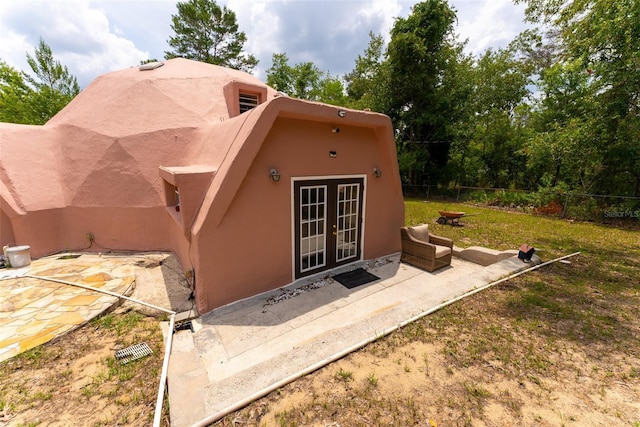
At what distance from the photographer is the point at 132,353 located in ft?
12.3

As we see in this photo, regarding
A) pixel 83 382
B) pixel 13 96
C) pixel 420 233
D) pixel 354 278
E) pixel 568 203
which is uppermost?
pixel 13 96

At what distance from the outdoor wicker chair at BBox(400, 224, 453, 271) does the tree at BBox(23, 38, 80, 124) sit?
27117 millimetres

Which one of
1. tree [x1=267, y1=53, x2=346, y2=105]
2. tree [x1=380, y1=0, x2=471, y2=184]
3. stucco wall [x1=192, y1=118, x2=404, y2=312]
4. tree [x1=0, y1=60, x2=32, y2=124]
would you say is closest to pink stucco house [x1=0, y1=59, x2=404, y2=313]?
stucco wall [x1=192, y1=118, x2=404, y2=312]

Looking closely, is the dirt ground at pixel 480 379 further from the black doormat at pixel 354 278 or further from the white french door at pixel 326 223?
the white french door at pixel 326 223

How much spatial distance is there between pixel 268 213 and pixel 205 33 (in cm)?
2875

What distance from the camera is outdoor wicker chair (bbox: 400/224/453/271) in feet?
21.4

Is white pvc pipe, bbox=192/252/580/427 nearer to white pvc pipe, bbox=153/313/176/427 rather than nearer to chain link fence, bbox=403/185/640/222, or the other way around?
white pvc pipe, bbox=153/313/176/427

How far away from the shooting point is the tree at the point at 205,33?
79.0 feet

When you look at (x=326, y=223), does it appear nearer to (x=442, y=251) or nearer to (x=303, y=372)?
(x=442, y=251)

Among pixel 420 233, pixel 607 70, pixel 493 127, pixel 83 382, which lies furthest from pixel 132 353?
pixel 493 127

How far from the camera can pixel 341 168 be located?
6176 mm

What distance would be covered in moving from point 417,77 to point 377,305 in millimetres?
19553

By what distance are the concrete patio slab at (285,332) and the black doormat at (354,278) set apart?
0.16 meters

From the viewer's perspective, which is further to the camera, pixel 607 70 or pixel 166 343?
pixel 607 70
